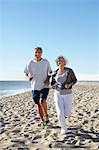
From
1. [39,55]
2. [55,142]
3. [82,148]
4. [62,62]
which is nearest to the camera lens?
[82,148]

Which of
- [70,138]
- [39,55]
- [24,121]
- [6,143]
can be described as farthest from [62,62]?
[24,121]

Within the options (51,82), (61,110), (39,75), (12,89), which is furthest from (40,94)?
(12,89)

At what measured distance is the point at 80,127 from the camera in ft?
24.5

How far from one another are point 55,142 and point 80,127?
1462 millimetres

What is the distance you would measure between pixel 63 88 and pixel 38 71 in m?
0.95

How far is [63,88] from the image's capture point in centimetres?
679

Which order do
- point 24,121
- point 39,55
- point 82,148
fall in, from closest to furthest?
point 82,148
point 39,55
point 24,121

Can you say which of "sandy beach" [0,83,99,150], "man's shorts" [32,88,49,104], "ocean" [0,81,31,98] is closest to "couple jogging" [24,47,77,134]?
"man's shorts" [32,88,49,104]

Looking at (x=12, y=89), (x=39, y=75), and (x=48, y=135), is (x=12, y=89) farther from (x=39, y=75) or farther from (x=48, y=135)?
(x=48, y=135)

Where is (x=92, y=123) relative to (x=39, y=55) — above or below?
below

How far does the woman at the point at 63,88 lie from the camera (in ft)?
22.2

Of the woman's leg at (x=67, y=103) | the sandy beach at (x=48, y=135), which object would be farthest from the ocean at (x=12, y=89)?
the woman's leg at (x=67, y=103)

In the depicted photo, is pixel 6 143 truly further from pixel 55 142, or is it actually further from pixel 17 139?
pixel 55 142

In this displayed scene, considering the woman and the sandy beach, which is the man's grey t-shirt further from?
the sandy beach
